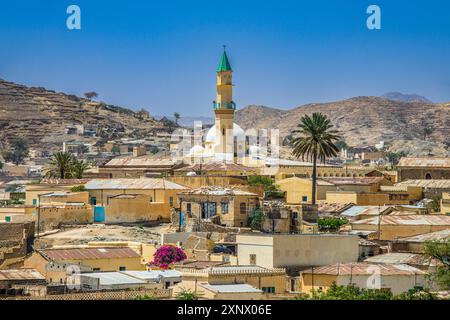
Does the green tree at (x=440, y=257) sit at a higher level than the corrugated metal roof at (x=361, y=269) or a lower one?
higher

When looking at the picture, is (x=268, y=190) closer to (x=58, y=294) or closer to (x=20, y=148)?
(x=58, y=294)

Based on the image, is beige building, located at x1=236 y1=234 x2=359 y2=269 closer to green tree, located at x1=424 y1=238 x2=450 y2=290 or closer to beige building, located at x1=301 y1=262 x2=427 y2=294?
beige building, located at x1=301 y1=262 x2=427 y2=294

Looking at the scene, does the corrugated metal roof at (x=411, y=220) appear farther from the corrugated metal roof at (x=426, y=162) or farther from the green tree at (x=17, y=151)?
the green tree at (x=17, y=151)

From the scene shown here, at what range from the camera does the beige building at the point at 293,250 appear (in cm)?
4750

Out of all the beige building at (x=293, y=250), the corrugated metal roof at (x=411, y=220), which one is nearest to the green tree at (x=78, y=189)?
the corrugated metal roof at (x=411, y=220)

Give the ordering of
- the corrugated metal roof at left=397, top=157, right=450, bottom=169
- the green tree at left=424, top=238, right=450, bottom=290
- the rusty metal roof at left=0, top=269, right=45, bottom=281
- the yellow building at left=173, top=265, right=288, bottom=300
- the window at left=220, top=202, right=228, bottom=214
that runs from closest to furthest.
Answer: the yellow building at left=173, top=265, right=288, bottom=300
the green tree at left=424, top=238, right=450, bottom=290
the rusty metal roof at left=0, top=269, right=45, bottom=281
the window at left=220, top=202, right=228, bottom=214
the corrugated metal roof at left=397, top=157, right=450, bottom=169

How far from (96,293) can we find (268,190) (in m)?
32.5

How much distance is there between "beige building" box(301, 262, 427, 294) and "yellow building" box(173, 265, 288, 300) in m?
1.03

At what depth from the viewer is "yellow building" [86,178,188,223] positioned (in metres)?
63.7

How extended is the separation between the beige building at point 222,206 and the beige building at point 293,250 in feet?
34.1

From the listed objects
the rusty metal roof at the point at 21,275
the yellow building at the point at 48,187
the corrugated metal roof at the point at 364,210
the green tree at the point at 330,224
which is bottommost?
the rusty metal roof at the point at 21,275

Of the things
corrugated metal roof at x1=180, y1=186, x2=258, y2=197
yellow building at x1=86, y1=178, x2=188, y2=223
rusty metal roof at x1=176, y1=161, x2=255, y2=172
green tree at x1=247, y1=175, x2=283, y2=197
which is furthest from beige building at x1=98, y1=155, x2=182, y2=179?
corrugated metal roof at x1=180, y1=186, x2=258, y2=197

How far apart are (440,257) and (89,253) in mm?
15044
